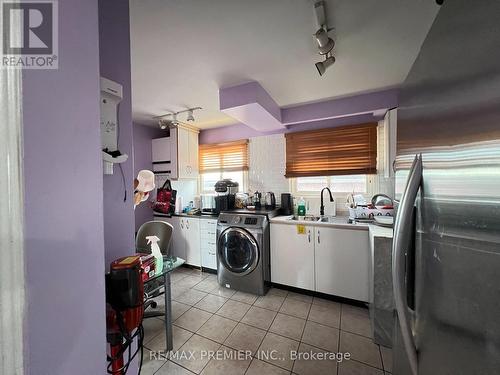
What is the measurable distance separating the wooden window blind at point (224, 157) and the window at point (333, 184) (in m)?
0.99

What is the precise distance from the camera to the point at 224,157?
143 inches

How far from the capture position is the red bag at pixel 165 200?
3.45 meters

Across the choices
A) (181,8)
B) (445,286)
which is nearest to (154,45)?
(181,8)

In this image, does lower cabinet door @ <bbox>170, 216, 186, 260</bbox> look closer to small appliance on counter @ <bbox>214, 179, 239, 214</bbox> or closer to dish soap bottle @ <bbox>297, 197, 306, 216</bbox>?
small appliance on counter @ <bbox>214, 179, 239, 214</bbox>

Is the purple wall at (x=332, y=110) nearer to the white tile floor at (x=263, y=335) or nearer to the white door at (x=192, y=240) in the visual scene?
the white door at (x=192, y=240)

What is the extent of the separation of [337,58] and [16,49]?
2.02 metres

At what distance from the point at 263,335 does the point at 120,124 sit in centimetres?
203

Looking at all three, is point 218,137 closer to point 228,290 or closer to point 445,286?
point 228,290

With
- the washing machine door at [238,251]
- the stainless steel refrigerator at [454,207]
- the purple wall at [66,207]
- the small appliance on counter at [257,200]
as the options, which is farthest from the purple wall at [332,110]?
the stainless steel refrigerator at [454,207]

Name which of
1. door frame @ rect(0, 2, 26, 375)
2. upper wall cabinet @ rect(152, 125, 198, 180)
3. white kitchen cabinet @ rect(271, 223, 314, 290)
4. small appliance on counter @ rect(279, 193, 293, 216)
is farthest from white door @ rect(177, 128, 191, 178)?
door frame @ rect(0, 2, 26, 375)

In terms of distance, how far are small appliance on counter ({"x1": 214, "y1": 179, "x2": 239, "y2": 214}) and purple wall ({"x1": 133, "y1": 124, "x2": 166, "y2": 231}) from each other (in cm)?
146

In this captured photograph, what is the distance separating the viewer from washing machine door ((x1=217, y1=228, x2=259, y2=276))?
8.21ft

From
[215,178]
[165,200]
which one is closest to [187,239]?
[165,200]

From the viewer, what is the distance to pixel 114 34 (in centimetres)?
99
